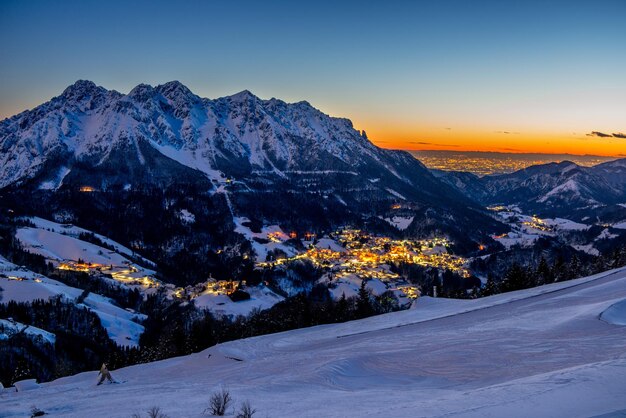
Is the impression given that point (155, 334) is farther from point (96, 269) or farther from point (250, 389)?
point (250, 389)

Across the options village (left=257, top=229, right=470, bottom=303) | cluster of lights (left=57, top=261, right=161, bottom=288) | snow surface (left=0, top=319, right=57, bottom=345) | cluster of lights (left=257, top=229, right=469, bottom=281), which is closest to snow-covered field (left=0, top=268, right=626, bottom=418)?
snow surface (left=0, top=319, right=57, bottom=345)

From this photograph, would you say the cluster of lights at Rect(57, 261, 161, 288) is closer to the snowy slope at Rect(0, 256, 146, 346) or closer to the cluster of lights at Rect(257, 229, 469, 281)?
the snowy slope at Rect(0, 256, 146, 346)

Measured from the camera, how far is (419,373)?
1591 cm

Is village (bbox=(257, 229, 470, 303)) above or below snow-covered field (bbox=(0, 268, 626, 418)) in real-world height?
below

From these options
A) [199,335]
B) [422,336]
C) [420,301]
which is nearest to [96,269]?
[199,335]

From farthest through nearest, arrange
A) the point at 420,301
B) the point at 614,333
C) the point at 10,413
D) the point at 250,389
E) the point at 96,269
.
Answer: the point at 96,269 < the point at 420,301 < the point at 614,333 < the point at 250,389 < the point at 10,413

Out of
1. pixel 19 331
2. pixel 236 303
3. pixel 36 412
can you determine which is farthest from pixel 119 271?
pixel 36 412

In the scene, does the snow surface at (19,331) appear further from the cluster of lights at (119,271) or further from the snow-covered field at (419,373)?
the snow-covered field at (419,373)

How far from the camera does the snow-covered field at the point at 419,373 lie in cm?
995

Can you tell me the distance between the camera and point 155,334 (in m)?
105

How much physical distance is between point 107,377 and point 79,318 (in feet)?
341

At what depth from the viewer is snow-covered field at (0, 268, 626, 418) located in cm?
995

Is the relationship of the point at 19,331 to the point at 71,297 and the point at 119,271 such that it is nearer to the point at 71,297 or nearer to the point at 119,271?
the point at 71,297

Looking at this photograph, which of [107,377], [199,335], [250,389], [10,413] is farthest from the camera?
[199,335]
